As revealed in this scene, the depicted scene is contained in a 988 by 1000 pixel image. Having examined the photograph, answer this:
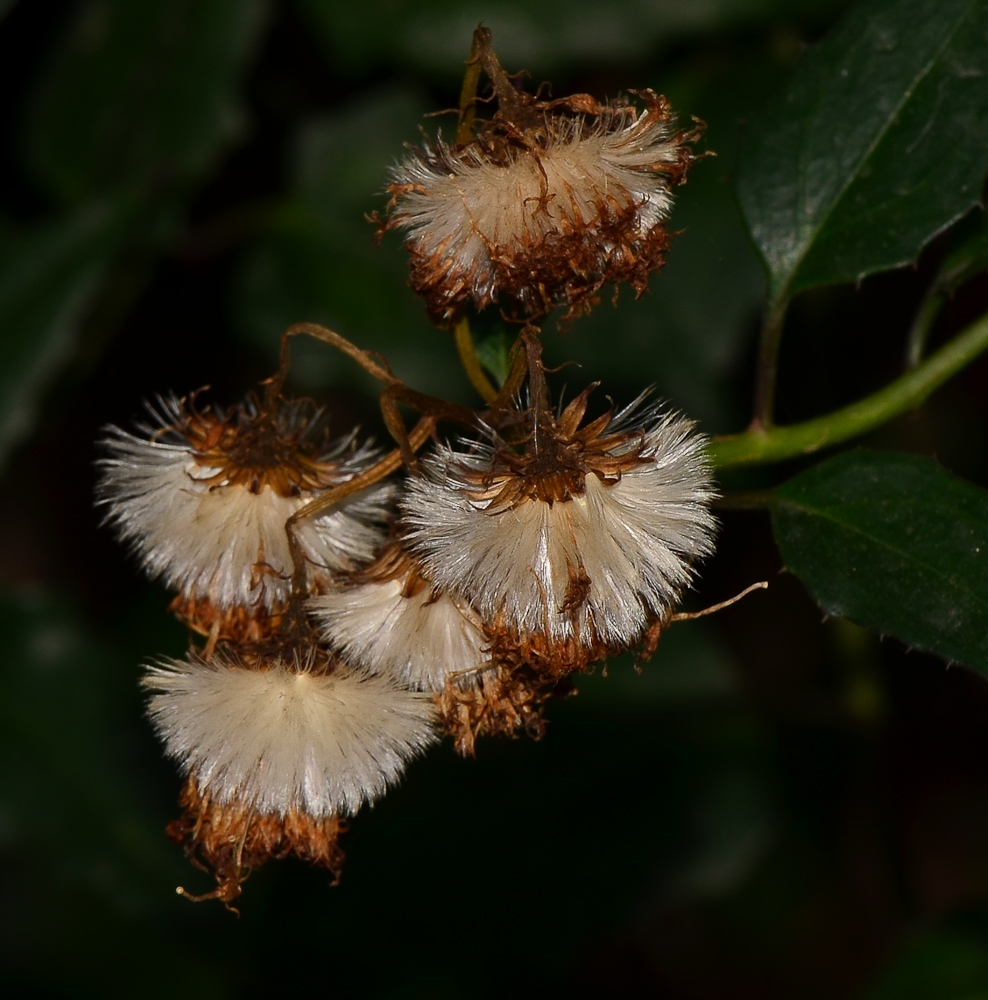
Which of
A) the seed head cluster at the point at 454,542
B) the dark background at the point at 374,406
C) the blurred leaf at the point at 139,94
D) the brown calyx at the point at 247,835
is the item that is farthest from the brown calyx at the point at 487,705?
the blurred leaf at the point at 139,94

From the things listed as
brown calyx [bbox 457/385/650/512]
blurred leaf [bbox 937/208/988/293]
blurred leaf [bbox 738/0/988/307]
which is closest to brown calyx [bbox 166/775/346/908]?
brown calyx [bbox 457/385/650/512]

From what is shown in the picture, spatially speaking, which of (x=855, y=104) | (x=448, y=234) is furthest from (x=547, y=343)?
(x=448, y=234)

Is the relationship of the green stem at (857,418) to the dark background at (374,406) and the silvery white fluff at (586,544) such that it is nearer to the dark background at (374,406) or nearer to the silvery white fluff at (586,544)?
the silvery white fluff at (586,544)

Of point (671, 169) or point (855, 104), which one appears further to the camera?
point (855, 104)

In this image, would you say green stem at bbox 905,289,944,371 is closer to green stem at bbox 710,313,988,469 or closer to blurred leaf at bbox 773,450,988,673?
green stem at bbox 710,313,988,469

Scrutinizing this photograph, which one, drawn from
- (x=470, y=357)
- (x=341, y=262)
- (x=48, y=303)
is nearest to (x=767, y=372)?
(x=470, y=357)

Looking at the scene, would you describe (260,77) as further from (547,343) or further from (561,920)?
(561,920)
